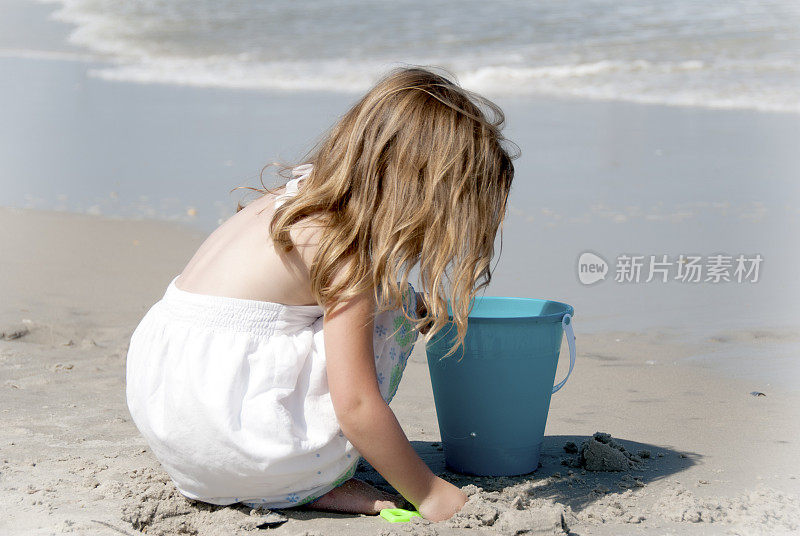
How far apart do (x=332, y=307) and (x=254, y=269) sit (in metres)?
0.22

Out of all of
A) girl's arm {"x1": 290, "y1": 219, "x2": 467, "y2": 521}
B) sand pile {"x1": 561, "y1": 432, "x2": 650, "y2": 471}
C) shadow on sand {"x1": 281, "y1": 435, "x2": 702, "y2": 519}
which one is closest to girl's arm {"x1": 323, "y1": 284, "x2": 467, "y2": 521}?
girl's arm {"x1": 290, "y1": 219, "x2": 467, "y2": 521}

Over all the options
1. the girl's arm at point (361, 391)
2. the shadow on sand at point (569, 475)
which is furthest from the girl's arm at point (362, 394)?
the shadow on sand at point (569, 475)

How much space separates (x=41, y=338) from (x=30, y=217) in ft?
6.64

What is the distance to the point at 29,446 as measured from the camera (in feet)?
8.37

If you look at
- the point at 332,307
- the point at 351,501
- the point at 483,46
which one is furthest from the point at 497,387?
the point at 483,46

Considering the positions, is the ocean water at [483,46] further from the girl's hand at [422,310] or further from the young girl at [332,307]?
the young girl at [332,307]

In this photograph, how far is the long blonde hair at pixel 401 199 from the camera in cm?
197

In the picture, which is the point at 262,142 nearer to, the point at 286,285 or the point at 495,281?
the point at 495,281

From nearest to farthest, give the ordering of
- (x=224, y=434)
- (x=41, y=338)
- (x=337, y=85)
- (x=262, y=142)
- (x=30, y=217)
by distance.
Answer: (x=224, y=434) → (x=41, y=338) → (x=30, y=217) → (x=262, y=142) → (x=337, y=85)

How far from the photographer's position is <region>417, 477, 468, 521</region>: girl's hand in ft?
6.75

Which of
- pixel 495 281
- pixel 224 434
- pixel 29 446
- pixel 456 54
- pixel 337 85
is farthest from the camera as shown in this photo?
pixel 456 54

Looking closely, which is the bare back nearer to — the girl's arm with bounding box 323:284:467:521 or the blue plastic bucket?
the girl's arm with bounding box 323:284:467:521

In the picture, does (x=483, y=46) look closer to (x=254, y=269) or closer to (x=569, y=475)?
(x=569, y=475)

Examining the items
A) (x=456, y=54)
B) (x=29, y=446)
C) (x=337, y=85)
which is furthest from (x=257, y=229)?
(x=456, y=54)
